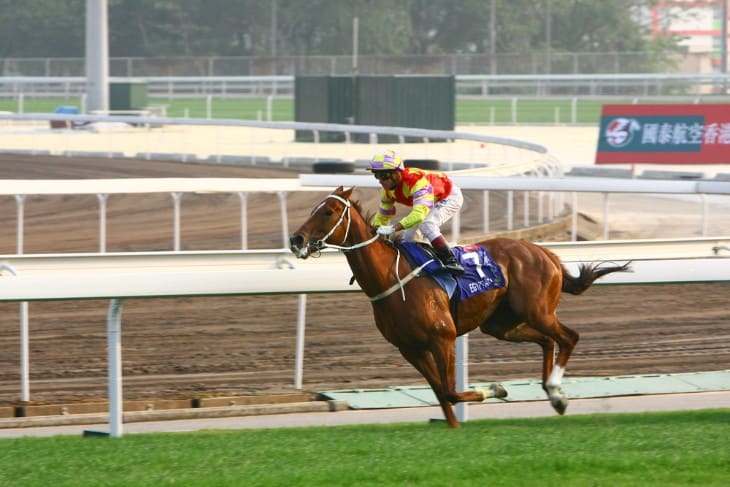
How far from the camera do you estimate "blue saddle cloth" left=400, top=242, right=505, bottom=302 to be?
22.2ft

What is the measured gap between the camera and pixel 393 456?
529 centimetres

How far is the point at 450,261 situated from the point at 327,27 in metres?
58.4

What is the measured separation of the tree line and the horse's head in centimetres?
5638

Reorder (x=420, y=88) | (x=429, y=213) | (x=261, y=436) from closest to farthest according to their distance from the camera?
1. (x=261, y=436)
2. (x=429, y=213)
3. (x=420, y=88)

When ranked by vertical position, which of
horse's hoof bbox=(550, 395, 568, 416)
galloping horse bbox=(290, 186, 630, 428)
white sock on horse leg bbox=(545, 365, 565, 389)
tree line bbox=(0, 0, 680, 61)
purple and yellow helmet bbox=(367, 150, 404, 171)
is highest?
tree line bbox=(0, 0, 680, 61)

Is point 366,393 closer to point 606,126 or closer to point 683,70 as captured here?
point 606,126

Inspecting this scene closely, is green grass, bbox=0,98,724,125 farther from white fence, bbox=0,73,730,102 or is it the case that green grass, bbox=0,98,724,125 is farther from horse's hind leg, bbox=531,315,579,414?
horse's hind leg, bbox=531,315,579,414

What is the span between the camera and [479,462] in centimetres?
509

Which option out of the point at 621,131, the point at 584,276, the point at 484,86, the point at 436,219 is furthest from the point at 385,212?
the point at 484,86

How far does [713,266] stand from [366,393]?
86.6 inches

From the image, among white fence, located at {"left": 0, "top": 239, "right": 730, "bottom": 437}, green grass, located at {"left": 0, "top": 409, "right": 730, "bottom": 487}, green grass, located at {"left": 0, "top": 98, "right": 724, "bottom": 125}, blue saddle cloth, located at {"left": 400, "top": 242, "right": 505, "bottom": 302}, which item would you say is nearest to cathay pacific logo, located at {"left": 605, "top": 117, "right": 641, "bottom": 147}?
green grass, located at {"left": 0, "top": 98, "right": 724, "bottom": 125}

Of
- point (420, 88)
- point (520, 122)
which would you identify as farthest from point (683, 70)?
point (420, 88)

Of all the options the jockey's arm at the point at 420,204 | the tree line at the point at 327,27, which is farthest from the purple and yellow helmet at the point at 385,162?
the tree line at the point at 327,27

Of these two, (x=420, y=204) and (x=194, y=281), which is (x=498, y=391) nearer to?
(x=420, y=204)
